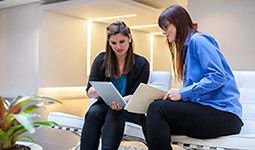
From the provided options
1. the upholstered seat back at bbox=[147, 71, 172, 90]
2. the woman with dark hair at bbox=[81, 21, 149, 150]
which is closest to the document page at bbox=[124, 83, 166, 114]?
the woman with dark hair at bbox=[81, 21, 149, 150]

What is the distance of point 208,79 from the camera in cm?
162

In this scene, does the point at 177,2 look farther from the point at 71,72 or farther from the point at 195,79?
the point at 195,79

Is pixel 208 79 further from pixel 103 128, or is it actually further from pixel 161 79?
pixel 161 79

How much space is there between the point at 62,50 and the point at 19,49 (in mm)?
1293

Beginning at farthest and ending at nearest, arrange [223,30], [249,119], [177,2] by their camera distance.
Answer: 1. [177,2]
2. [223,30]
3. [249,119]

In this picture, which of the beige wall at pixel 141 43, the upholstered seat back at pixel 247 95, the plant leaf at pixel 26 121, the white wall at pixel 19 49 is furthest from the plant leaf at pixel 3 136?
the beige wall at pixel 141 43

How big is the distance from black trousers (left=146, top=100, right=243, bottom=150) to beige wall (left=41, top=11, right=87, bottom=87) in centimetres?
732

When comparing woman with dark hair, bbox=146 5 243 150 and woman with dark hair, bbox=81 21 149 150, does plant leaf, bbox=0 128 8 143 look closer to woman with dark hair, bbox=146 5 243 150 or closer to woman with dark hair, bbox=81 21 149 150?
woman with dark hair, bbox=146 5 243 150

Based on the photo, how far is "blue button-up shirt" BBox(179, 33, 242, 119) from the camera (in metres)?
1.62

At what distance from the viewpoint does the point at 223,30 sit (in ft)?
20.6

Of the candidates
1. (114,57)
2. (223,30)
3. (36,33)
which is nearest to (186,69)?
(114,57)

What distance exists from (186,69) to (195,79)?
0.10 meters

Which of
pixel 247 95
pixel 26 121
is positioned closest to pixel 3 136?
pixel 26 121

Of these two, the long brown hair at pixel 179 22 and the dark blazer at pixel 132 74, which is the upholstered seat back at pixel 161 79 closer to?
the dark blazer at pixel 132 74
